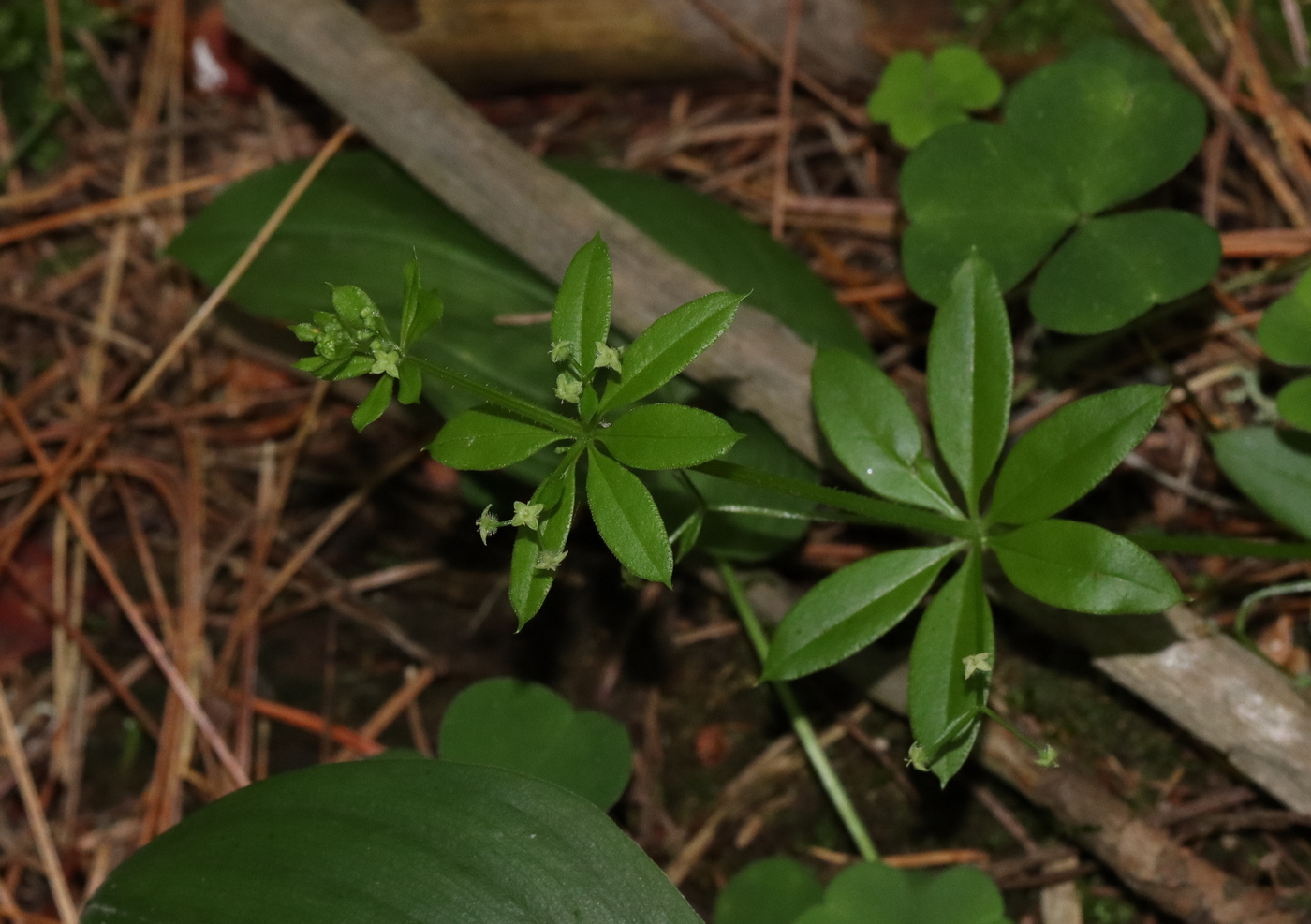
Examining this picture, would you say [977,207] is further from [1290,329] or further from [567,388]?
[567,388]

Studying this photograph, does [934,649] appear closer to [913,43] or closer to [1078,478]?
[1078,478]

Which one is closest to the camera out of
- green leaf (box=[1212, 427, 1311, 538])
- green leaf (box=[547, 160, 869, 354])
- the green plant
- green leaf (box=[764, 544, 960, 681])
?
green leaf (box=[764, 544, 960, 681])

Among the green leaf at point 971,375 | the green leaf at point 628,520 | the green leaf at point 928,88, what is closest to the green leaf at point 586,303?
the green leaf at point 628,520

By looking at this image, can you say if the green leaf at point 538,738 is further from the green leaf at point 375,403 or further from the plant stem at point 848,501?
the green leaf at point 375,403

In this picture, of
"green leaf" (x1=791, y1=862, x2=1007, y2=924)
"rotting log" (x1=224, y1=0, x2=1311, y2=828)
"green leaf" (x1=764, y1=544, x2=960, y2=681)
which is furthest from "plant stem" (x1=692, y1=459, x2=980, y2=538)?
"green leaf" (x1=791, y1=862, x2=1007, y2=924)

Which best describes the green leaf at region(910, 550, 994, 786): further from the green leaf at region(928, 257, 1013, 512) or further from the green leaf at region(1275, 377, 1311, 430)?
the green leaf at region(1275, 377, 1311, 430)

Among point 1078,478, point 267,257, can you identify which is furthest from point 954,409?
point 267,257

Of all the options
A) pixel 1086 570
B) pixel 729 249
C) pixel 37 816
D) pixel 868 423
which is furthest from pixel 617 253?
pixel 37 816

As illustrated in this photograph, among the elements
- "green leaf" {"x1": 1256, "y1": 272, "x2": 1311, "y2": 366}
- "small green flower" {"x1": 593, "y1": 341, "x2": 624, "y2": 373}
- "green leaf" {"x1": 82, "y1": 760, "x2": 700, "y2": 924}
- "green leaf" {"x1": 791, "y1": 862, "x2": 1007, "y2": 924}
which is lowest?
"green leaf" {"x1": 791, "y1": 862, "x2": 1007, "y2": 924}

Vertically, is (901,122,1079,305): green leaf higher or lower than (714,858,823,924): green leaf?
higher
